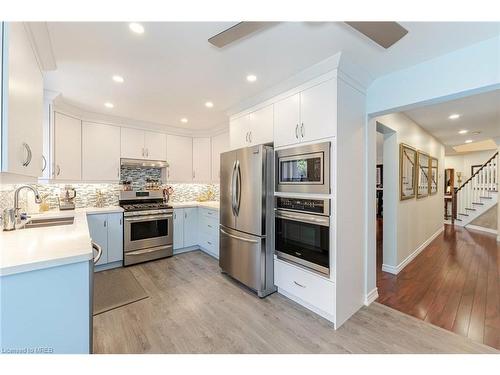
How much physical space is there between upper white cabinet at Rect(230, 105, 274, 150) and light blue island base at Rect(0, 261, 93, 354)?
2.05 meters

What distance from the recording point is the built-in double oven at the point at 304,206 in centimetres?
199

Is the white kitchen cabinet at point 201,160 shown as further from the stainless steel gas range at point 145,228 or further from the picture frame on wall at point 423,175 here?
the picture frame on wall at point 423,175

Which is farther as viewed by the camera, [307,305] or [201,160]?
[201,160]

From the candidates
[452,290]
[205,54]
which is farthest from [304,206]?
[452,290]

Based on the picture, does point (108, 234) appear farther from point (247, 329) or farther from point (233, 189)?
point (247, 329)

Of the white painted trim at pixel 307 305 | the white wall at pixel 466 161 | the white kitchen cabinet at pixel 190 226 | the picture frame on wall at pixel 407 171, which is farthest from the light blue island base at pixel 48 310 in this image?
the white wall at pixel 466 161

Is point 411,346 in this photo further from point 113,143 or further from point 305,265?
point 113,143

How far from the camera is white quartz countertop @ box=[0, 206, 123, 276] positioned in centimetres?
104

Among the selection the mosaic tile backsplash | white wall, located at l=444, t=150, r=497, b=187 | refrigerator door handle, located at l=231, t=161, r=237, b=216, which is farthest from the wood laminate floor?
white wall, located at l=444, t=150, r=497, b=187

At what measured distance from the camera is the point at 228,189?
9.31 feet

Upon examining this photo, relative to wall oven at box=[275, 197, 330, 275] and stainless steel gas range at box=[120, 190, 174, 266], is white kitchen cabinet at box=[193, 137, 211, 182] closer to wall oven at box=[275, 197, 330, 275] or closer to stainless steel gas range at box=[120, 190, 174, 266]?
stainless steel gas range at box=[120, 190, 174, 266]

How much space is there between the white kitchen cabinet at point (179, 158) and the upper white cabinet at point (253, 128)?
161cm

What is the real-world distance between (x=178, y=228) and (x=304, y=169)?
267 cm

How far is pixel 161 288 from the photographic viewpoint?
2.66 m
